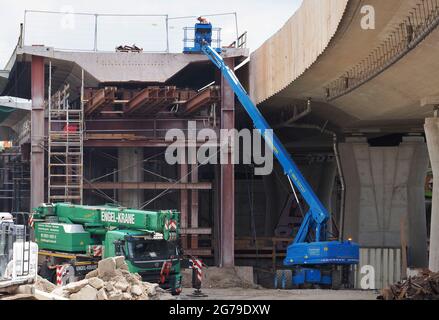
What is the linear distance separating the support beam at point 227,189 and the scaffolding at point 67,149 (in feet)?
21.6

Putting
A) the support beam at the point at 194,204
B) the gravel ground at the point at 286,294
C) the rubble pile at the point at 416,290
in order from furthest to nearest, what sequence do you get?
the support beam at the point at 194,204 < the gravel ground at the point at 286,294 < the rubble pile at the point at 416,290

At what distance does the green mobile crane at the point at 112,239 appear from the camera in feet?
95.0

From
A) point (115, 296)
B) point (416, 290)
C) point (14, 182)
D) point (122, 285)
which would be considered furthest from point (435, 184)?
point (14, 182)

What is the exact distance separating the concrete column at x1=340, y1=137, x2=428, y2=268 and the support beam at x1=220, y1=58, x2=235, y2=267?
21.2 ft

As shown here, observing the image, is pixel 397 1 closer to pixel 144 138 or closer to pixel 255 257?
pixel 144 138

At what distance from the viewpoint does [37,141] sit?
40031 mm

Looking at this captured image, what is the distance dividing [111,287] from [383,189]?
74.2 feet

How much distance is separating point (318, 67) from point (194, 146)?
11.6m

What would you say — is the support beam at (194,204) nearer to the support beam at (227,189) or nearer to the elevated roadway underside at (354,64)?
the support beam at (227,189)

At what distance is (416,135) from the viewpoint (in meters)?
43.2

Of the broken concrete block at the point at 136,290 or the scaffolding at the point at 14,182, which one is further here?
the scaffolding at the point at 14,182
